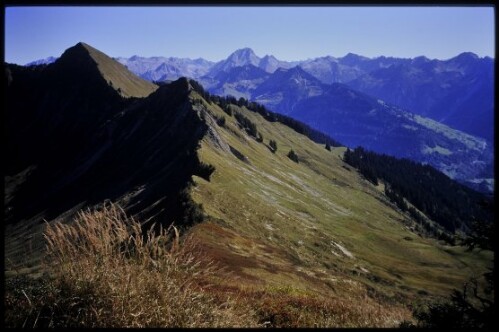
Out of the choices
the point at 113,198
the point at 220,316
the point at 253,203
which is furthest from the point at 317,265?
the point at 220,316

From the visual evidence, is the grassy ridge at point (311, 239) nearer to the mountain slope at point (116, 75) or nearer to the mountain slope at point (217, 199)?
the mountain slope at point (217, 199)

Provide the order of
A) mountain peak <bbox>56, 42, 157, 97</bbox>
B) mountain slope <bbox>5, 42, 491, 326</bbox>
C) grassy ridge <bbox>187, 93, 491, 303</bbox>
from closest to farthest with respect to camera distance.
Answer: mountain slope <bbox>5, 42, 491, 326</bbox>
grassy ridge <bbox>187, 93, 491, 303</bbox>
mountain peak <bbox>56, 42, 157, 97</bbox>

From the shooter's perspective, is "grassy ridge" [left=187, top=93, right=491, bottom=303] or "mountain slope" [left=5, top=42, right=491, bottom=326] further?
"grassy ridge" [left=187, top=93, right=491, bottom=303]

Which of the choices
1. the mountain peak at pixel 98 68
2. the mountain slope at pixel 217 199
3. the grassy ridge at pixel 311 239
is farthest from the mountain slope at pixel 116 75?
the grassy ridge at pixel 311 239

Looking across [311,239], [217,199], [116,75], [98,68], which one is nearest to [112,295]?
[217,199]

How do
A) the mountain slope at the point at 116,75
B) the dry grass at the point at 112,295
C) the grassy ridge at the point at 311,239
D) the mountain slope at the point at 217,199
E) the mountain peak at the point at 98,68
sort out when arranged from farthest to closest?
the mountain peak at the point at 98,68 → the mountain slope at the point at 116,75 → the grassy ridge at the point at 311,239 → the mountain slope at the point at 217,199 → the dry grass at the point at 112,295

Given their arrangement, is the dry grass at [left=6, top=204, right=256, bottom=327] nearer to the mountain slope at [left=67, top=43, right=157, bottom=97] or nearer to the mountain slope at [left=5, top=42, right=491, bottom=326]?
the mountain slope at [left=5, top=42, right=491, bottom=326]

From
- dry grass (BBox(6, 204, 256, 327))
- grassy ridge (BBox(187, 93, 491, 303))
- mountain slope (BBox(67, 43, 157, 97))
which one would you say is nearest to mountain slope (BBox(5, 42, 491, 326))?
grassy ridge (BBox(187, 93, 491, 303))

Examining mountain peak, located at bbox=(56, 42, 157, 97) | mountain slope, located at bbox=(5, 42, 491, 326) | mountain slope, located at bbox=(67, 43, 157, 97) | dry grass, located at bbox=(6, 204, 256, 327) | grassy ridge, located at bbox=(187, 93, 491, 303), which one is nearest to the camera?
dry grass, located at bbox=(6, 204, 256, 327)

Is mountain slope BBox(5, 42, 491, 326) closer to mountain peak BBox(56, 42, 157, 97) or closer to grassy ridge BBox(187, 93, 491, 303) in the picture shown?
grassy ridge BBox(187, 93, 491, 303)

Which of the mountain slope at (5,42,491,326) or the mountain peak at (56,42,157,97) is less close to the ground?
the mountain peak at (56,42,157,97)

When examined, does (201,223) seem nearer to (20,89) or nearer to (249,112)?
(20,89)

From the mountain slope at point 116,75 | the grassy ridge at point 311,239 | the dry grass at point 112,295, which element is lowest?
the grassy ridge at point 311,239

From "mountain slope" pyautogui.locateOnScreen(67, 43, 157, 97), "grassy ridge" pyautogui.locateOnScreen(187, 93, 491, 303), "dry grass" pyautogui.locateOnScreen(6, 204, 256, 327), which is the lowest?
"grassy ridge" pyautogui.locateOnScreen(187, 93, 491, 303)
